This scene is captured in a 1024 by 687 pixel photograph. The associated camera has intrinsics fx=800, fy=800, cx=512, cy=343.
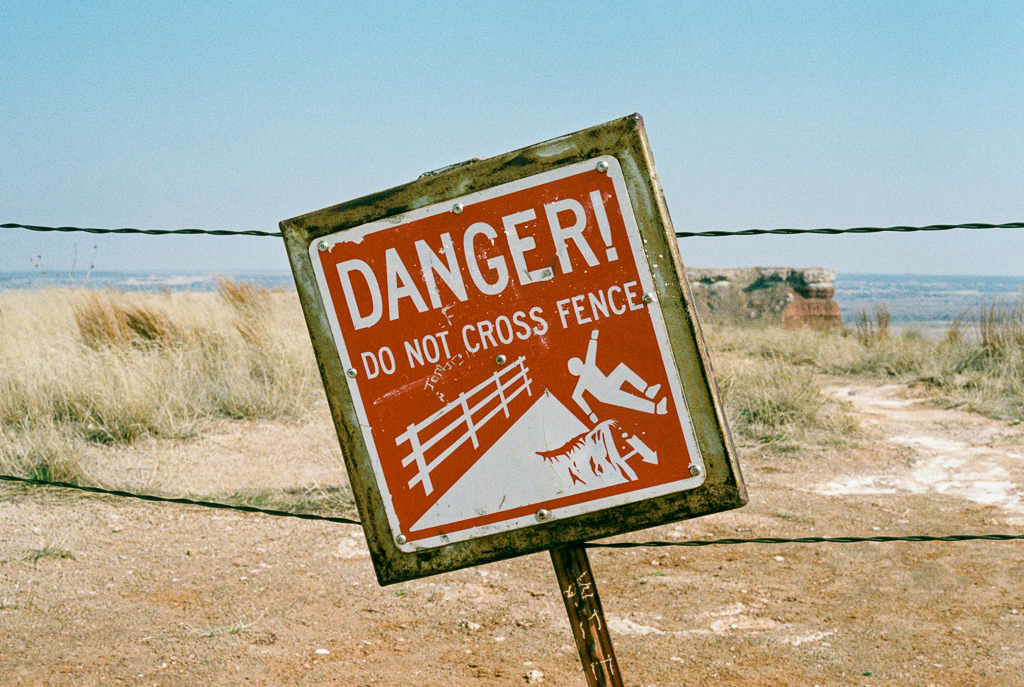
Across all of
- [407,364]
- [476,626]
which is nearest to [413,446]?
[407,364]

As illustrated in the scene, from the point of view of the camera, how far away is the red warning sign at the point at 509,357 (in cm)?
132

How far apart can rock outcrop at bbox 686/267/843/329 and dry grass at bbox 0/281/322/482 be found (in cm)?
1094

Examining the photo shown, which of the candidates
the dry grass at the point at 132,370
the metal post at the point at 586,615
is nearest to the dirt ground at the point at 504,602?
the dry grass at the point at 132,370

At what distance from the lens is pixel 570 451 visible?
1347 mm

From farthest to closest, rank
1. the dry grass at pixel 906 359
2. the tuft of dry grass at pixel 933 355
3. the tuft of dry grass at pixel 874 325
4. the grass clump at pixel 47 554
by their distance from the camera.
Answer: the tuft of dry grass at pixel 874 325
the tuft of dry grass at pixel 933 355
the dry grass at pixel 906 359
the grass clump at pixel 47 554

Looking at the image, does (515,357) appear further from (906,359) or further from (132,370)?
(906,359)

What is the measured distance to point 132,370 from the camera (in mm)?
6629

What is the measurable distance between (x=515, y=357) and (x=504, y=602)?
2.20 m

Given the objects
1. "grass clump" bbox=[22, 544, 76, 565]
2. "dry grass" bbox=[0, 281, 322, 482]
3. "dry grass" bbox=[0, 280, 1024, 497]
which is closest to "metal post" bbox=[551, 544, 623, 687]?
"grass clump" bbox=[22, 544, 76, 565]

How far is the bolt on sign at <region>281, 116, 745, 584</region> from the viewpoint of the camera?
132cm

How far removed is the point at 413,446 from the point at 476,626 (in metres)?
1.89

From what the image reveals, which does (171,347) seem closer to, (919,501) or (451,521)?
(919,501)

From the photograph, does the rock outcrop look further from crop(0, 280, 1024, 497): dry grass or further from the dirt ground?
the dirt ground

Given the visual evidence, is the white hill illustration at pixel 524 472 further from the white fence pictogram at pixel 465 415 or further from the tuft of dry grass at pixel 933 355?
the tuft of dry grass at pixel 933 355
